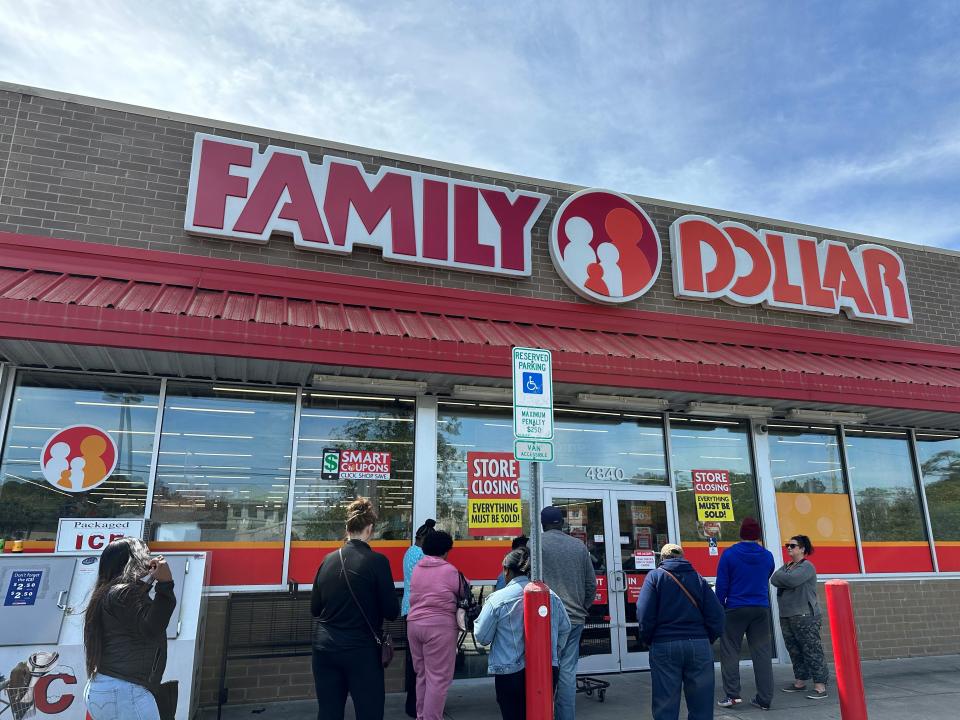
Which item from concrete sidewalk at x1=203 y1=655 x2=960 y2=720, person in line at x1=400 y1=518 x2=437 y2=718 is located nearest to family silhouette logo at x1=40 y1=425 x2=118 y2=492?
concrete sidewalk at x1=203 y1=655 x2=960 y2=720

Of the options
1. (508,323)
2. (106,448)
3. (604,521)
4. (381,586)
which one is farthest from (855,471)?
(106,448)

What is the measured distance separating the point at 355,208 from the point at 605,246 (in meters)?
3.61

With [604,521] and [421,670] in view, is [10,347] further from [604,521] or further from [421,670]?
[604,521]

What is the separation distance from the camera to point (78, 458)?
7344 mm

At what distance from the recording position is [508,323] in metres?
9.05

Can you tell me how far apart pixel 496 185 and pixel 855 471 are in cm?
704

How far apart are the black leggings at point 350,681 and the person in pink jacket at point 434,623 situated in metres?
0.68

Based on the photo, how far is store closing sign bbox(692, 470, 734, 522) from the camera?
31.9ft

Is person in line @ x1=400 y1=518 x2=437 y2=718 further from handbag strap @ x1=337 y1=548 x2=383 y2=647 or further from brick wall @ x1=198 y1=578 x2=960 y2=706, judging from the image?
brick wall @ x1=198 y1=578 x2=960 y2=706

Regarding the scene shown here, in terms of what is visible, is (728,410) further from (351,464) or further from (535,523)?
(535,523)


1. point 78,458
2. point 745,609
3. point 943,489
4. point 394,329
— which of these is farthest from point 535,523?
point 943,489

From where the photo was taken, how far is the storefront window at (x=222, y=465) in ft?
24.9

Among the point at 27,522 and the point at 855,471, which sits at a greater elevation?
the point at 855,471

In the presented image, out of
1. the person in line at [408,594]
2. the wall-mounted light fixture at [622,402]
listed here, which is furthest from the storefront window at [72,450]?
the wall-mounted light fixture at [622,402]
